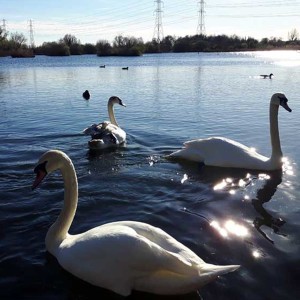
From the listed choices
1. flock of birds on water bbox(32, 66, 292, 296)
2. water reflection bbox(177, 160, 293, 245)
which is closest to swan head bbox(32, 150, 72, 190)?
flock of birds on water bbox(32, 66, 292, 296)

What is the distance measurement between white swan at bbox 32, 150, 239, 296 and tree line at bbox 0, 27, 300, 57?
83.8 m

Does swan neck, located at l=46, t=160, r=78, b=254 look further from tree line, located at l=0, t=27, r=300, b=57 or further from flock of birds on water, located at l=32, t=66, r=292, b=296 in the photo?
tree line, located at l=0, t=27, r=300, b=57

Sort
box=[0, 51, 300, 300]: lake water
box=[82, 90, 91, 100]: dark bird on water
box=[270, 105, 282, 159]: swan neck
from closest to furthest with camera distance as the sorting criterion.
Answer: box=[0, 51, 300, 300]: lake water → box=[270, 105, 282, 159]: swan neck → box=[82, 90, 91, 100]: dark bird on water

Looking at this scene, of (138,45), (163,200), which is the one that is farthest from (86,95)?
(138,45)

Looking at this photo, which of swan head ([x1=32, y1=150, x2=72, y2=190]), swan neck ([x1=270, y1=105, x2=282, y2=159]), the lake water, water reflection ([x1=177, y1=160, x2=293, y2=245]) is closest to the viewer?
the lake water

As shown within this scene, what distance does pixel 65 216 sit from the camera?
467cm

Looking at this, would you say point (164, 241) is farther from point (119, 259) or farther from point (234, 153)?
point (234, 153)

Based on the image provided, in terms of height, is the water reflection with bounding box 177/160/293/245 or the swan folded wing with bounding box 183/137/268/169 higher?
the swan folded wing with bounding box 183/137/268/169

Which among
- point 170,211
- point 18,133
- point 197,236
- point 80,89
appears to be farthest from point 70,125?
point 80,89

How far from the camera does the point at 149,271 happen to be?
12.0 ft

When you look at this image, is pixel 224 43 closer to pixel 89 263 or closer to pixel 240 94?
pixel 240 94

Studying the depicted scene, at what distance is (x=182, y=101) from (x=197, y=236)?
12575 millimetres

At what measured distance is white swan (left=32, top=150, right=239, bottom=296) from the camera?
11.8ft

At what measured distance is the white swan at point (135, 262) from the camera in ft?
11.8
